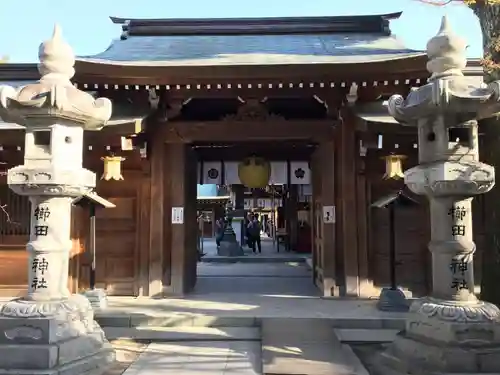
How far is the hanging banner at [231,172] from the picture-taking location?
1232 centimetres

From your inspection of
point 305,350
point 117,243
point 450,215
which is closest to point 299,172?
point 117,243

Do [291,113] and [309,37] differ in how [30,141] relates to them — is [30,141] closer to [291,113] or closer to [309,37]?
[291,113]

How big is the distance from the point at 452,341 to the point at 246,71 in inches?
230

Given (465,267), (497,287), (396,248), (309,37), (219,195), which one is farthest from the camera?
(219,195)

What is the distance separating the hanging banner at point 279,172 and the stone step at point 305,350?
214 inches

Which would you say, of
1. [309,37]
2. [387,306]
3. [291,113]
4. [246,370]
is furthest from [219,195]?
[246,370]

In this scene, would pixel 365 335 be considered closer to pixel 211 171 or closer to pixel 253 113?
pixel 253 113

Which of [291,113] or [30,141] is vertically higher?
[291,113]

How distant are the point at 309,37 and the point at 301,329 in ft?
31.2

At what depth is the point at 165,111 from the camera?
977cm

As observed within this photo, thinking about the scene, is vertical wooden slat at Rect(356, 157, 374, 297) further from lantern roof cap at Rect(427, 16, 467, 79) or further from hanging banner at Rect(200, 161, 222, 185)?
hanging banner at Rect(200, 161, 222, 185)

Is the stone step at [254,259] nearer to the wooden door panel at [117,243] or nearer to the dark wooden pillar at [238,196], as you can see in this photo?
the wooden door panel at [117,243]

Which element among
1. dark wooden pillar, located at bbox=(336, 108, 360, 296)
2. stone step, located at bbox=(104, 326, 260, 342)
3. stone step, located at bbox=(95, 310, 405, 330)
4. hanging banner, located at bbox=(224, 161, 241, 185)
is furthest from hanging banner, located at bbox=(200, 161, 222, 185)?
stone step, located at bbox=(104, 326, 260, 342)

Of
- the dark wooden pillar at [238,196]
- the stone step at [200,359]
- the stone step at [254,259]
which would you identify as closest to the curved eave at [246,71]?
the stone step at [200,359]
